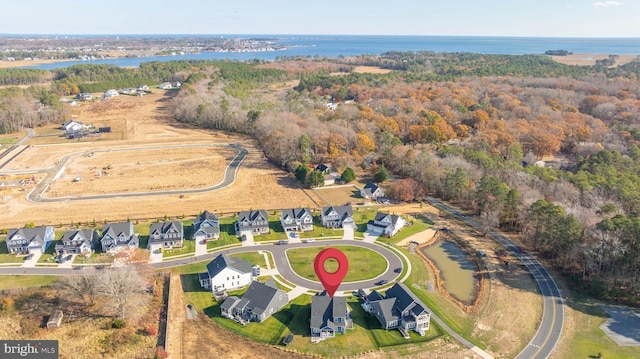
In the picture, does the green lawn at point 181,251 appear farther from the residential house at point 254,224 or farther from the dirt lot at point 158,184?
the dirt lot at point 158,184

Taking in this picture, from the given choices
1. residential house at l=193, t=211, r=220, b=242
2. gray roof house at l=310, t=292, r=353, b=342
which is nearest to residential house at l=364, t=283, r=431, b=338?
gray roof house at l=310, t=292, r=353, b=342

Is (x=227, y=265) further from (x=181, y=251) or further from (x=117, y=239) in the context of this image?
(x=117, y=239)

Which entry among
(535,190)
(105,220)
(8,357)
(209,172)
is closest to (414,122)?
(535,190)

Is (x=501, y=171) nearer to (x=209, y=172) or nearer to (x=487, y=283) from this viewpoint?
(x=487, y=283)

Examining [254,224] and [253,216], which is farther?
[253,216]

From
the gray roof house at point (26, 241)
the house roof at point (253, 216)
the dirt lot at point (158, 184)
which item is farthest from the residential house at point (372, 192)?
the gray roof house at point (26, 241)

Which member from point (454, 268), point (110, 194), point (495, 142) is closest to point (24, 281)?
point (110, 194)
